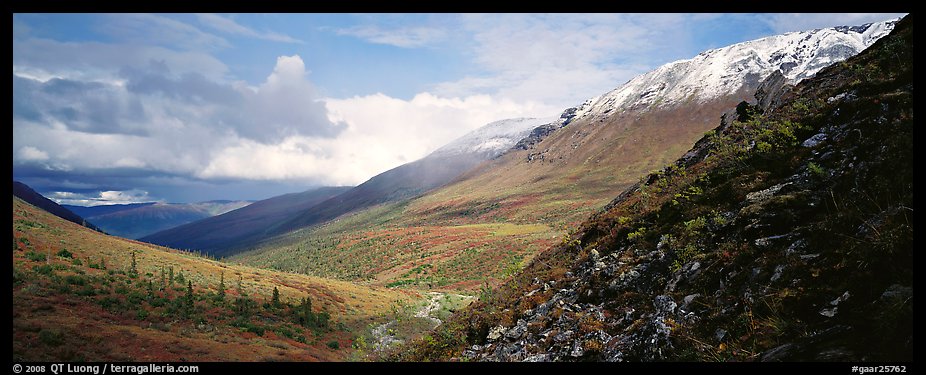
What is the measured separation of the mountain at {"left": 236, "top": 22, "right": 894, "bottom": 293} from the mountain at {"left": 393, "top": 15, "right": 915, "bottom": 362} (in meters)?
37.2

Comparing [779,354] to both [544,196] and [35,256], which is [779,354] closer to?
[35,256]

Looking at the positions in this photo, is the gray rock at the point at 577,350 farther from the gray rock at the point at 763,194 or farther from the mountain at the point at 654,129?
the mountain at the point at 654,129

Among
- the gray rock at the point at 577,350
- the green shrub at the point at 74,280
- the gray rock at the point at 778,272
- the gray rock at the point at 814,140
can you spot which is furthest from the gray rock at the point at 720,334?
the green shrub at the point at 74,280

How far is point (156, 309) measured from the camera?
23.1m

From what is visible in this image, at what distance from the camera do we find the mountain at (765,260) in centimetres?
505

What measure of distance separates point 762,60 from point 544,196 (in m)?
135

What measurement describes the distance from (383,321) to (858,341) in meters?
31.1

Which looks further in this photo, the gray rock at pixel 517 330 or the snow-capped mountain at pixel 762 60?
the snow-capped mountain at pixel 762 60

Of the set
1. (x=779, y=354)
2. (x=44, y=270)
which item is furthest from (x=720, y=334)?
(x=44, y=270)

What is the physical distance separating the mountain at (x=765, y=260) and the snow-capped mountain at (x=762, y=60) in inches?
7455

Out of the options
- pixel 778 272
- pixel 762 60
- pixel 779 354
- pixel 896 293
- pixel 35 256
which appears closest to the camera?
pixel 896 293

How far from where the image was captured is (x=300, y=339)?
947 inches

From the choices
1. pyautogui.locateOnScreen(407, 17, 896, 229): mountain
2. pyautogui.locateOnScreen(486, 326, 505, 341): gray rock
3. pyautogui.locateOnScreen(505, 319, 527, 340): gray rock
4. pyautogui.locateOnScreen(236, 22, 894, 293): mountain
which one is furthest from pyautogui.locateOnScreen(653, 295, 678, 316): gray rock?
pyautogui.locateOnScreen(407, 17, 896, 229): mountain
